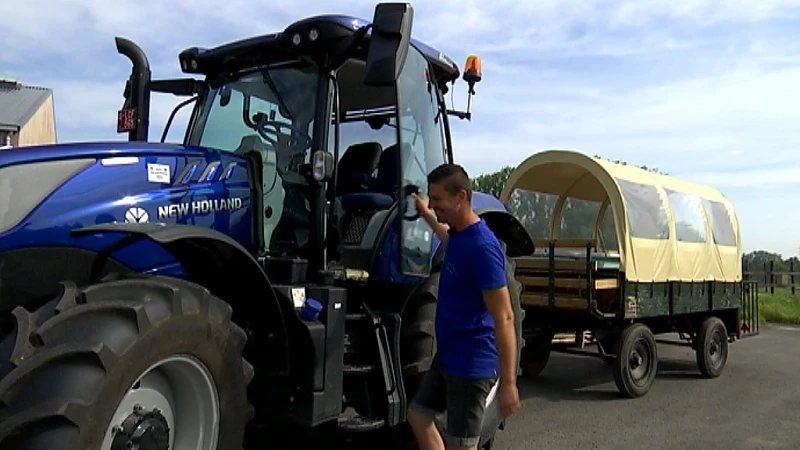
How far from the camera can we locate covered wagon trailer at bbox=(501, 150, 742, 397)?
8.27 metres

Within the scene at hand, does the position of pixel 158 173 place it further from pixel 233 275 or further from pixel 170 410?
pixel 170 410

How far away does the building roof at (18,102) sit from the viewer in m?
22.0

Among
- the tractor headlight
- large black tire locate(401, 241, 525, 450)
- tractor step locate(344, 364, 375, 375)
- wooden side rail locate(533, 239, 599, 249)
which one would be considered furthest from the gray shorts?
wooden side rail locate(533, 239, 599, 249)

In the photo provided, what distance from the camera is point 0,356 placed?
261 cm

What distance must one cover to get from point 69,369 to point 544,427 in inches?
190

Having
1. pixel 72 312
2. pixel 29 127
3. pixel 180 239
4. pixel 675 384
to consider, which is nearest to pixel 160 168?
pixel 180 239

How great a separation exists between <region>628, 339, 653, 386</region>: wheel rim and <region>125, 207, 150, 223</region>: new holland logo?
20.2ft

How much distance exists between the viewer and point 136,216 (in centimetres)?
363

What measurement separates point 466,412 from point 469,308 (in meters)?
0.48

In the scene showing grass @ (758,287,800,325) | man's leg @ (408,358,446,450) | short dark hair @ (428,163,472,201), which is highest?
short dark hair @ (428,163,472,201)

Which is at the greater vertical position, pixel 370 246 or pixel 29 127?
pixel 29 127

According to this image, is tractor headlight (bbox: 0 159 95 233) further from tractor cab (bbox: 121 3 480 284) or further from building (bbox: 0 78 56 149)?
building (bbox: 0 78 56 149)

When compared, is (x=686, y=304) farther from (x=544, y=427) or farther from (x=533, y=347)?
(x=544, y=427)

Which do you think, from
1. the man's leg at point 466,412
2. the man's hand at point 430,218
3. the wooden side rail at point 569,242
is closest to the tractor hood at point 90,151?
the man's hand at point 430,218
